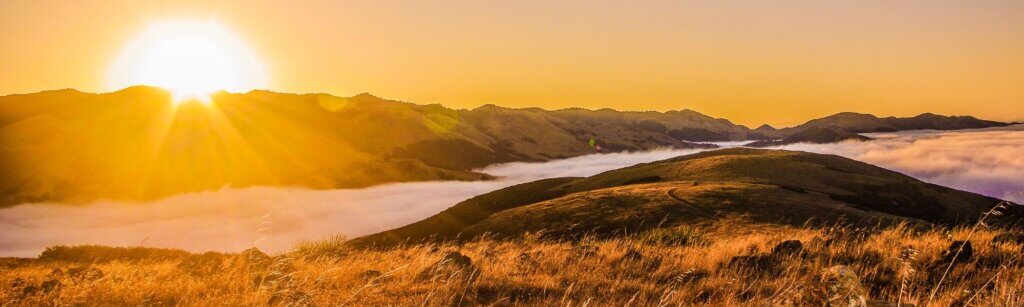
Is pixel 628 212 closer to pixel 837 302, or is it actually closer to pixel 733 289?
pixel 733 289

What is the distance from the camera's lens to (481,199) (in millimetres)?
100938

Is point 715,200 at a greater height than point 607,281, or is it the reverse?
point 607,281

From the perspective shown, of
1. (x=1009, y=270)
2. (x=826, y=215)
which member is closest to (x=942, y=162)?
(x=826, y=215)

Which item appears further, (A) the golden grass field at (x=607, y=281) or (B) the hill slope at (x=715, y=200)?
(B) the hill slope at (x=715, y=200)

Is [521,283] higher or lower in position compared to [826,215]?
higher

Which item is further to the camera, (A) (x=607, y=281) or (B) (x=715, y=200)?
(B) (x=715, y=200)

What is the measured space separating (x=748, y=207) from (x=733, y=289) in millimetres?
48619

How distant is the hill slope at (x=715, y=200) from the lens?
5150cm

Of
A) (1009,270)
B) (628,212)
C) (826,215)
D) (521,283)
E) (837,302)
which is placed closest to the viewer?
(837,302)

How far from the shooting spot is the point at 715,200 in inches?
2205

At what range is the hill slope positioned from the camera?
5150cm

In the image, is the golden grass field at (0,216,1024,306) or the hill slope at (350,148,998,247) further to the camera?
the hill slope at (350,148,998,247)

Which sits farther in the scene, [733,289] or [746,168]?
[746,168]

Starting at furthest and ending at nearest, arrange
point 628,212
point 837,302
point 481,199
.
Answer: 1. point 481,199
2. point 628,212
3. point 837,302
